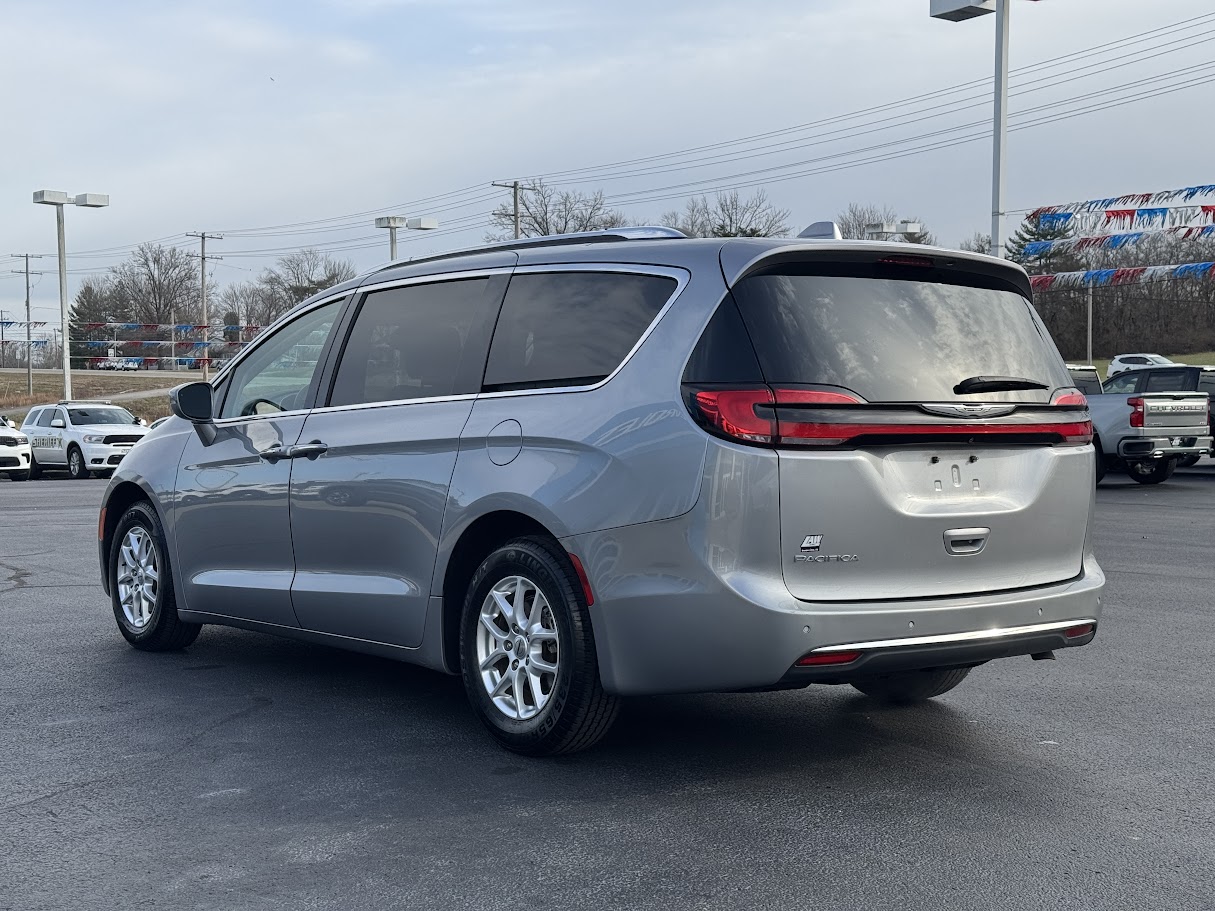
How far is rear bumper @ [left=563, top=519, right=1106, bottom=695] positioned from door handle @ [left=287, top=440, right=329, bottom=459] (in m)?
1.70

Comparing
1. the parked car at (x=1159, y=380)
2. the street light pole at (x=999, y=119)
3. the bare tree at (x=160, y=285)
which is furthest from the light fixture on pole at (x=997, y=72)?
the bare tree at (x=160, y=285)

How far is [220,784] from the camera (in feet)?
15.9

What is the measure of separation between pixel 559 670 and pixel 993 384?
1.85m

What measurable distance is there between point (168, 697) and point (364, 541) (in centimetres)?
133

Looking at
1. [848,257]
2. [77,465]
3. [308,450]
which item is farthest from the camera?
[77,465]

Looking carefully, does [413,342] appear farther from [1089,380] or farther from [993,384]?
[1089,380]

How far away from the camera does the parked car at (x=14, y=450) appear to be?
30.4 m

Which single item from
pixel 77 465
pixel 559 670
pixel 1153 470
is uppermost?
pixel 559 670

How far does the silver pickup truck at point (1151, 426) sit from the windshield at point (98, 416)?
21.2m

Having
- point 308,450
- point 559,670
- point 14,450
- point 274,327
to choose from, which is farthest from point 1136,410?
point 14,450

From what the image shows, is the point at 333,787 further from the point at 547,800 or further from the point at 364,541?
the point at 364,541

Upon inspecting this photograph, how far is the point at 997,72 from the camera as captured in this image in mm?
27000

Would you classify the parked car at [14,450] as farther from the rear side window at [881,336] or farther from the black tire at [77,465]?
the rear side window at [881,336]

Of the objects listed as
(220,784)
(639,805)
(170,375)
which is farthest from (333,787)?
(170,375)
